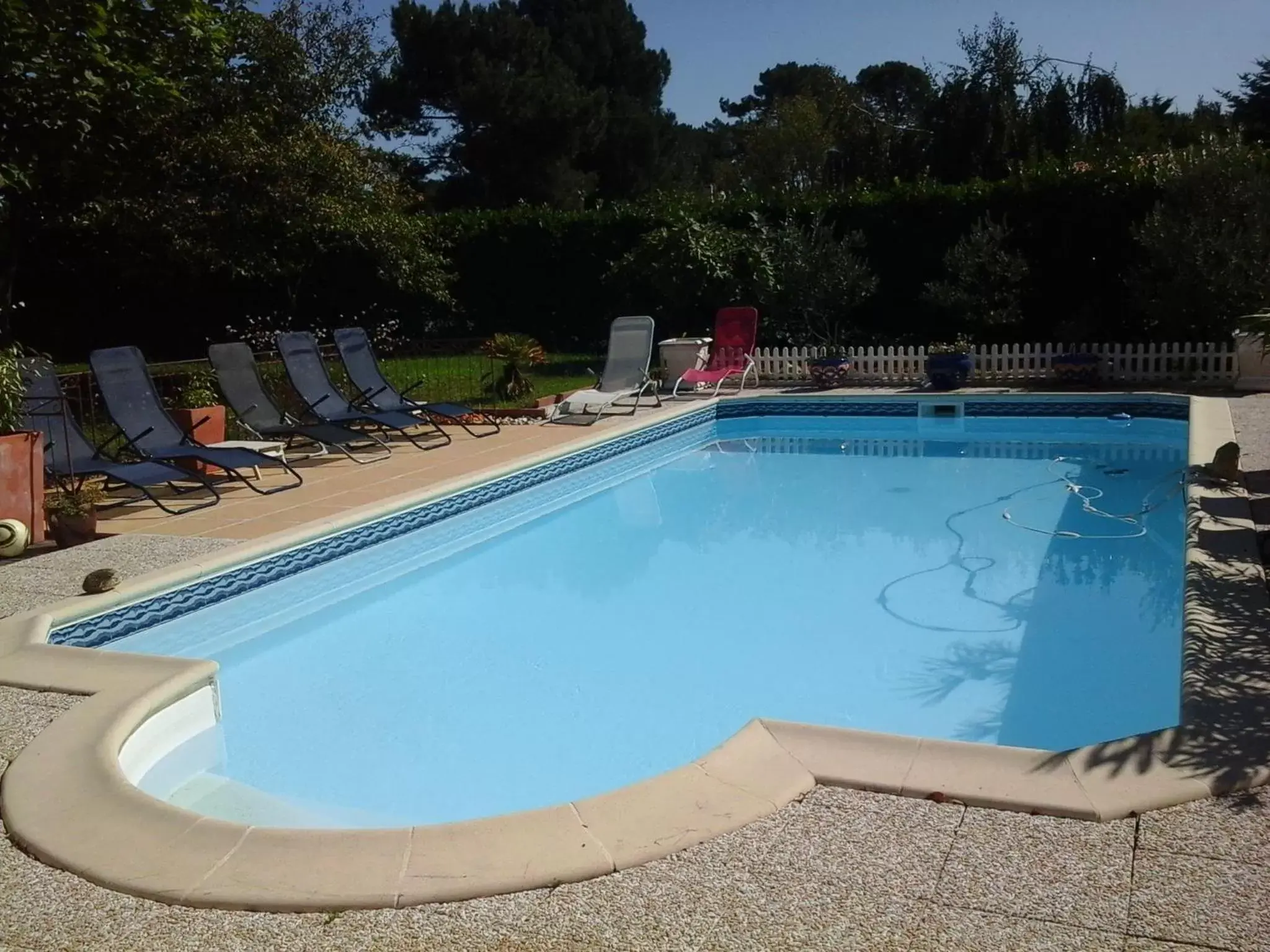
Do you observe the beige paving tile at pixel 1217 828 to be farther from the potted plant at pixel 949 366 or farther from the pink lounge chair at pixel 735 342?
the pink lounge chair at pixel 735 342

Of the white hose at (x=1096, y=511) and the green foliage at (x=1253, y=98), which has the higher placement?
the green foliage at (x=1253, y=98)

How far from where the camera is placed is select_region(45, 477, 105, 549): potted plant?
682 cm

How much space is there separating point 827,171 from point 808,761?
1087 inches

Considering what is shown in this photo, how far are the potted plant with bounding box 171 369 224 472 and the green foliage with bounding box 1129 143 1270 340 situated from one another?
10486mm

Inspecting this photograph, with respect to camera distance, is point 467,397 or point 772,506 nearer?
point 772,506

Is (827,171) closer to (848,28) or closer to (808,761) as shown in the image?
(848,28)

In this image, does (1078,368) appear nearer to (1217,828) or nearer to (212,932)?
(1217,828)

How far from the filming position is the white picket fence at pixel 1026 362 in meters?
13.2

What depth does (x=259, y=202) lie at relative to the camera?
604 inches

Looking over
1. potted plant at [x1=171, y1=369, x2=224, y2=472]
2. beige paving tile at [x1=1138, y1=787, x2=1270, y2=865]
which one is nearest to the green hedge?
potted plant at [x1=171, y1=369, x2=224, y2=472]

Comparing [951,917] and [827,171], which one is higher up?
[827,171]

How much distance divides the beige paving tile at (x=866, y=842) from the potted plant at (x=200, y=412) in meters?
6.66

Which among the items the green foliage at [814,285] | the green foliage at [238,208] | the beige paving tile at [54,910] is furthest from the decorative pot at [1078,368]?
the beige paving tile at [54,910]

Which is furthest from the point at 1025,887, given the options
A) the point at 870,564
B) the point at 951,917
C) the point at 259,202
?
the point at 259,202
